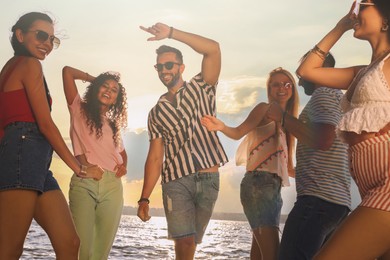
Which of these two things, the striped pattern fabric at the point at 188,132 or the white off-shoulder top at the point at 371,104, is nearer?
the white off-shoulder top at the point at 371,104

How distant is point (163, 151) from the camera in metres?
5.94

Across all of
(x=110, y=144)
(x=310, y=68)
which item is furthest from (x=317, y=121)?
(x=110, y=144)

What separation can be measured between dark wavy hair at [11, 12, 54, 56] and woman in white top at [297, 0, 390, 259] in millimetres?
2332

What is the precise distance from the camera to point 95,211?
232 inches

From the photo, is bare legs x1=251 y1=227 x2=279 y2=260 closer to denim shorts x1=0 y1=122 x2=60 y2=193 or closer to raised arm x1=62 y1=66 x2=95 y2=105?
denim shorts x1=0 y1=122 x2=60 y2=193

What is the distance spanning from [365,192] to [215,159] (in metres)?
2.54

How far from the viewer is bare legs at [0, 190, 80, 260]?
4.13m

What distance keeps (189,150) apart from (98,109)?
3.87 ft

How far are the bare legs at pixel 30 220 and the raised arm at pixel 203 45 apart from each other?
1.61 m

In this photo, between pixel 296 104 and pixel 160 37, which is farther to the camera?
pixel 296 104

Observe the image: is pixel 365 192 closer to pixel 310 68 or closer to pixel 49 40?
pixel 310 68

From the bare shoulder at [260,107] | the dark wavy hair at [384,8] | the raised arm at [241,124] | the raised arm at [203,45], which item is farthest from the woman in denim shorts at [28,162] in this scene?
the dark wavy hair at [384,8]

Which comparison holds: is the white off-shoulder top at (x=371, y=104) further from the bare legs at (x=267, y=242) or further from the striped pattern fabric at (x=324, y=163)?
the bare legs at (x=267, y=242)

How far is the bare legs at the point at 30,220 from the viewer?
413cm
